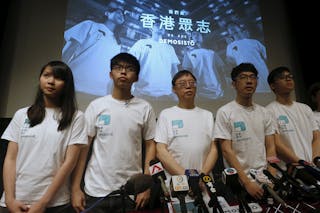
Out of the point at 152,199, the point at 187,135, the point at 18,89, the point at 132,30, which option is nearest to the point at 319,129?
the point at 187,135

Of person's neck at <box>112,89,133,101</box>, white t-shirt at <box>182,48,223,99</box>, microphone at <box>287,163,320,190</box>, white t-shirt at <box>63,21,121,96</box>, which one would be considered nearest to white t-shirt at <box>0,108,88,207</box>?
person's neck at <box>112,89,133,101</box>

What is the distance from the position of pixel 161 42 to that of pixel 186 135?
1.42 meters

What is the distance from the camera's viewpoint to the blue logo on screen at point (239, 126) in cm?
179

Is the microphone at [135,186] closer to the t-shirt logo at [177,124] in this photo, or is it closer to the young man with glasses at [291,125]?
the t-shirt logo at [177,124]

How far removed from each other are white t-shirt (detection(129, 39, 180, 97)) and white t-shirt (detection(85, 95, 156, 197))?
0.79m

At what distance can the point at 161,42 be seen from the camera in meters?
2.70

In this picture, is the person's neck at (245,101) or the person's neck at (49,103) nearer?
the person's neck at (49,103)

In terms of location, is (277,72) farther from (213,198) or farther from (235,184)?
(213,198)

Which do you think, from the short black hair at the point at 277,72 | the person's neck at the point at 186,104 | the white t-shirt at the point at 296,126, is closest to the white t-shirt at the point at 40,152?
the person's neck at the point at 186,104

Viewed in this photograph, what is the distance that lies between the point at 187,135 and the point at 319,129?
1.47m

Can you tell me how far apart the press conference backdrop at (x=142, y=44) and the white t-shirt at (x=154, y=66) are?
0.04ft

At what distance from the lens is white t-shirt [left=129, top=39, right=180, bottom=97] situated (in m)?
2.56

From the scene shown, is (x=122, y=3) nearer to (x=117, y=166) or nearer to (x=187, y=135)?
(x=187, y=135)

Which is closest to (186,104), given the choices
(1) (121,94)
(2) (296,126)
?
(1) (121,94)
